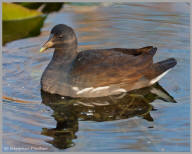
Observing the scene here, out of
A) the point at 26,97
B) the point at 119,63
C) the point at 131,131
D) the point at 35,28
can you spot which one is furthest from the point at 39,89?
the point at 35,28

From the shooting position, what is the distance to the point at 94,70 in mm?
6781

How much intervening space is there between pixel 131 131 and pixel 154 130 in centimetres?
29

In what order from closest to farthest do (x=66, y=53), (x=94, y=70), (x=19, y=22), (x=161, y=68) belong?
(x=94, y=70)
(x=66, y=53)
(x=161, y=68)
(x=19, y=22)

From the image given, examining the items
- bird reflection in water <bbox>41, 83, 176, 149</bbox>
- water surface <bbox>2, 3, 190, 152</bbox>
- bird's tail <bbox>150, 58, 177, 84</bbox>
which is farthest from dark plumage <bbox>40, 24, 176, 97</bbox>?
water surface <bbox>2, 3, 190, 152</bbox>

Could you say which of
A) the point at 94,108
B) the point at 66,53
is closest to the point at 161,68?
the point at 94,108

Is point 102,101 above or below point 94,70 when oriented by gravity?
below

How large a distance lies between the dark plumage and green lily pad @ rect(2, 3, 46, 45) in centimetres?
216

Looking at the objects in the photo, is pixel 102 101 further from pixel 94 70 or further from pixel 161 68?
pixel 161 68

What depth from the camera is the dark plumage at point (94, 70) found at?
6812mm

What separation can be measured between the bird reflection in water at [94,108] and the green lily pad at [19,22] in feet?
8.22

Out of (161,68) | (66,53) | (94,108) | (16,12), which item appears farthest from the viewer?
(16,12)

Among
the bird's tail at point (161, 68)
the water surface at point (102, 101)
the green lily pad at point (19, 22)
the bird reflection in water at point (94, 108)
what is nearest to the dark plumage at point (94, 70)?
the bird's tail at point (161, 68)

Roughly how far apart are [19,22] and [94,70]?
Answer: 3.56 m

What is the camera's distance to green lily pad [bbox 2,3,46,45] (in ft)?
30.2
